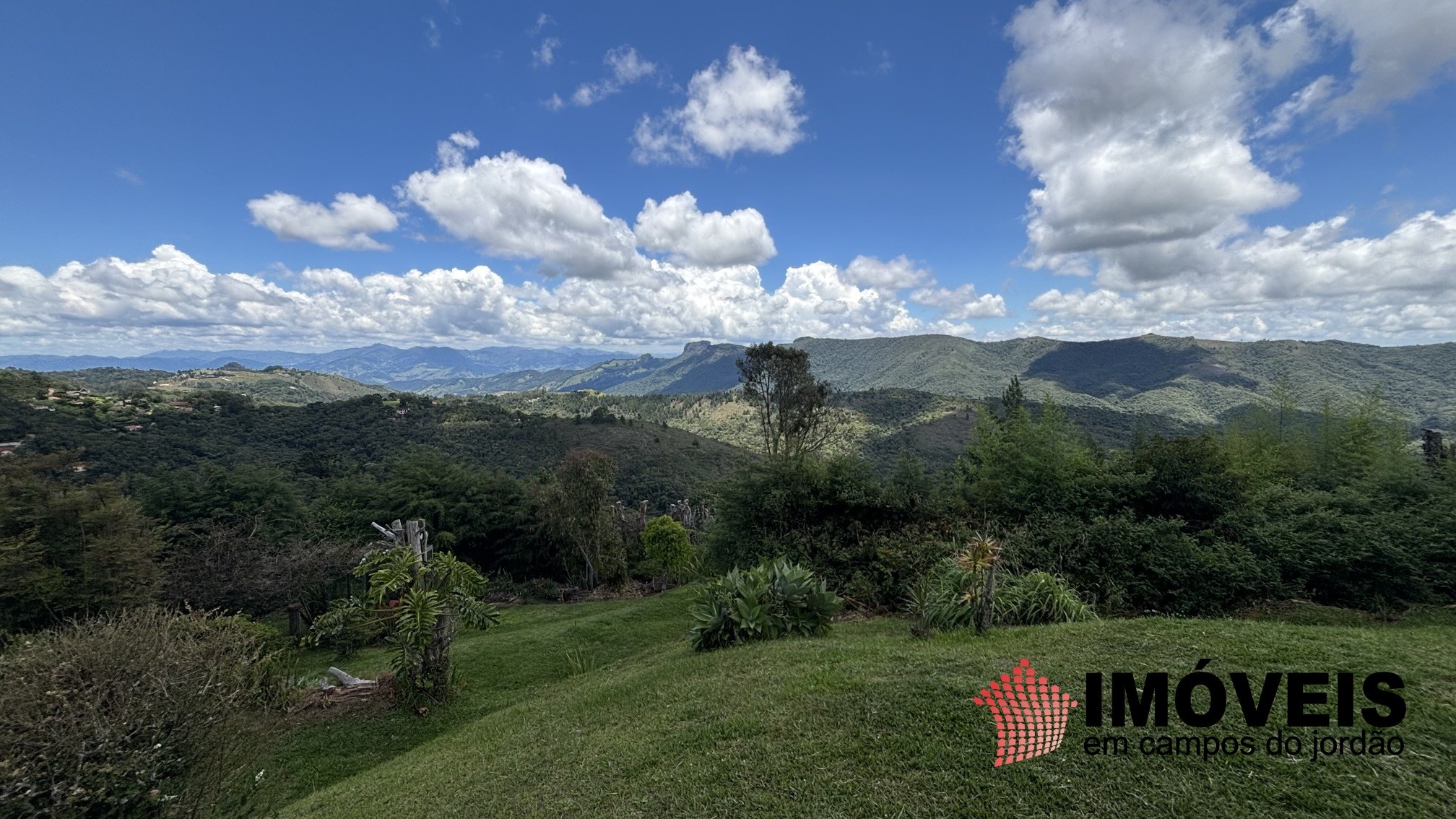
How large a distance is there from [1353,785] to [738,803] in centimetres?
355

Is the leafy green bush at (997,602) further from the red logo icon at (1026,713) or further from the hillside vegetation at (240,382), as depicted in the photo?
the hillside vegetation at (240,382)

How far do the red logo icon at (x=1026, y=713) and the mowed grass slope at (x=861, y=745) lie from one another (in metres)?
0.12

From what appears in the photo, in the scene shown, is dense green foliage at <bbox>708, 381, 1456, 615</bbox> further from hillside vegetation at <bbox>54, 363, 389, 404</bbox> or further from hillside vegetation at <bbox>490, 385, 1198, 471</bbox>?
hillside vegetation at <bbox>54, 363, 389, 404</bbox>

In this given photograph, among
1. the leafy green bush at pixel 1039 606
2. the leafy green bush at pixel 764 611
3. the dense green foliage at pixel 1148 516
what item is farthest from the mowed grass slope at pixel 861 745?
the dense green foliage at pixel 1148 516

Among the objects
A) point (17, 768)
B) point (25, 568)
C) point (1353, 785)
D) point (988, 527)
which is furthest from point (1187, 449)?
point (25, 568)

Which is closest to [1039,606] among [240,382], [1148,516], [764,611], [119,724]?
[764,611]

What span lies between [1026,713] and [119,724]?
6.18 m

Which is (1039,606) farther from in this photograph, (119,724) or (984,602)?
(119,724)

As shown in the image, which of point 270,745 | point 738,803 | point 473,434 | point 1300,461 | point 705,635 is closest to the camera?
point 738,803

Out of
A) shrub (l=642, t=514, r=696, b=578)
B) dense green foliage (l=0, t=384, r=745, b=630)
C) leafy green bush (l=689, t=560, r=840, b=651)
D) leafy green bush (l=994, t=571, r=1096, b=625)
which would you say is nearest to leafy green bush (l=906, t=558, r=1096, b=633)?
leafy green bush (l=994, t=571, r=1096, b=625)

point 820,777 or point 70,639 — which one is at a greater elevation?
point 70,639

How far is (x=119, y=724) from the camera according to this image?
10.7 ft

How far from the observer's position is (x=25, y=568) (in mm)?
9258

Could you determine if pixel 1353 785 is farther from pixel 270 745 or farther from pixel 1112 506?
pixel 1112 506
